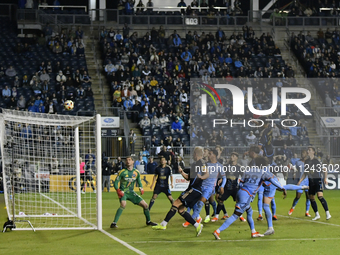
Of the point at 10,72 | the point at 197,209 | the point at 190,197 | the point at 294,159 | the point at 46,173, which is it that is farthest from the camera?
the point at 10,72

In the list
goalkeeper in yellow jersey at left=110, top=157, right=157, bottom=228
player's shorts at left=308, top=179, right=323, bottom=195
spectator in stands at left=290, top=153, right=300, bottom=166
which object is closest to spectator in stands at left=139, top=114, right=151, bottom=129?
spectator in stands at left=290, top=153, right=300, bottom=166

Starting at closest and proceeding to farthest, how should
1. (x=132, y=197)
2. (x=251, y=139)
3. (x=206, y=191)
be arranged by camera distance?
(x=206, y=191) → (x=132, y=197) → (x=251, y=139)

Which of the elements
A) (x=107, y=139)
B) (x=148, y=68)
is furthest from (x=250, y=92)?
(x=107, y=139)

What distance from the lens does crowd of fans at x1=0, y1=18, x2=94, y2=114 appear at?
29781mm

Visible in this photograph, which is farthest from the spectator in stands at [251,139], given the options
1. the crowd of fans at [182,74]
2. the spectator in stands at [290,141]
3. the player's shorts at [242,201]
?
the player's shorts at [242,201]

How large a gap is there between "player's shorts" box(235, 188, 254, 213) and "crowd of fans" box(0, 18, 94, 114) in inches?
759

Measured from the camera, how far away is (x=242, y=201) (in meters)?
11.3

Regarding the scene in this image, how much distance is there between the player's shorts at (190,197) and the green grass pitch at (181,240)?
2.55 ft

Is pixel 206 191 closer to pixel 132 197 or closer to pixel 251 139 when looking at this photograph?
pixel 132 197

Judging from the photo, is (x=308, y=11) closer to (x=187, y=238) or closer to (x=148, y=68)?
(x=148, y=68)

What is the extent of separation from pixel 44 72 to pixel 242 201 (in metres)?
23.2

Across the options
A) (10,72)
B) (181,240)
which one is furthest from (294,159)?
(10,72)

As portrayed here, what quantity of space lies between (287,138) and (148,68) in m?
10.4

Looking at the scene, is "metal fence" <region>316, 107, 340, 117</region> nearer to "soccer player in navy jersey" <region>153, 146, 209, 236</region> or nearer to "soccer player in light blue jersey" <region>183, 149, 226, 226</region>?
"soccer player in light blue jersey" <region>183, 149, 226, 226</region>
